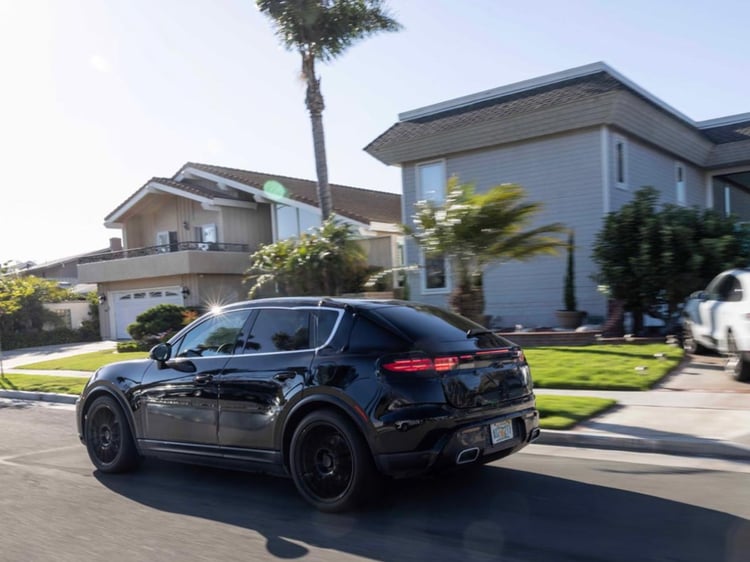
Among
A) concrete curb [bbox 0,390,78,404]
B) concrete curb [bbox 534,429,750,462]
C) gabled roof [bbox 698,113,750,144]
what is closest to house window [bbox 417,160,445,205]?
gabled roof [bbox 698,113,750,144]

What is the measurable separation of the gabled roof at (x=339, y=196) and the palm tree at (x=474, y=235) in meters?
14.6

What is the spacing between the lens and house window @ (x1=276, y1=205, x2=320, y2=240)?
1034 inches

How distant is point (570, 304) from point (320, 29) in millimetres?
10758

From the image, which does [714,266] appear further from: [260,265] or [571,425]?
[260,265]

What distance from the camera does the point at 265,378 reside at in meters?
5.74

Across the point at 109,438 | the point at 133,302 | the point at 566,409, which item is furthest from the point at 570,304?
the point at 133,302

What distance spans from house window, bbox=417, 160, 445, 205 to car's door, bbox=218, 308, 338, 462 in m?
14.2

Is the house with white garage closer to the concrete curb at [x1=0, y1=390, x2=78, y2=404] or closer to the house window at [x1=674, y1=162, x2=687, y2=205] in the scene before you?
the house window at [x1=674, y1=162, x2=687, y2=205]

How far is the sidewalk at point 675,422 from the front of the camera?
6957 millimetres

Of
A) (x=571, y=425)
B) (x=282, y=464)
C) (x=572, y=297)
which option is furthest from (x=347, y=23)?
(x=282, y=464)

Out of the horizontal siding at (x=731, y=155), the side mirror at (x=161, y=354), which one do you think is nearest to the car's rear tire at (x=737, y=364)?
the side mirror at (x=161, y=354)

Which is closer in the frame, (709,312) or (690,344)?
(709,312)

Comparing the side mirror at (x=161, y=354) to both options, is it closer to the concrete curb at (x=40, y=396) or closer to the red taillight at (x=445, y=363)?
the red taillight at (x=445, y=363)

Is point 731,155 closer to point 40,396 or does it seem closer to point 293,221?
point 293,221
